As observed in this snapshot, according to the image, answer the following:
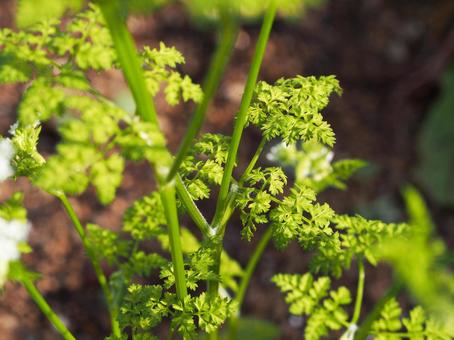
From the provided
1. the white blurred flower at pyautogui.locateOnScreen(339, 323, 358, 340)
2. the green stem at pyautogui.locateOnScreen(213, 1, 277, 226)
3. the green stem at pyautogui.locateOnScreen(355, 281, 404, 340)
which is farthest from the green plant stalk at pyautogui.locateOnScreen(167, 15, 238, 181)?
the white blurred flower at pyautogui.locateOnScreen(339, 323, 358, 340)

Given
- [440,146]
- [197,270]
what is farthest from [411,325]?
[440,146]

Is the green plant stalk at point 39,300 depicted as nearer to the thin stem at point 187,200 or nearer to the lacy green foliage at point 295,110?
the thin stem at point 187,200

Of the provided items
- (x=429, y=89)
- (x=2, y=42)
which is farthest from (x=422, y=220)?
(x=429, y=89)

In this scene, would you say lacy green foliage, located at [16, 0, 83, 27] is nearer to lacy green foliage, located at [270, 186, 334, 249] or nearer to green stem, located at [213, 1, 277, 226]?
green stem, located at [213, 1, 277, 226]

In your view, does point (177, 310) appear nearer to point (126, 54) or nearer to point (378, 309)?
point (378, 309)

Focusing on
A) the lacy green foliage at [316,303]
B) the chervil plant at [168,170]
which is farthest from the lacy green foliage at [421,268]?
the lacy green foliage at [316,303]
